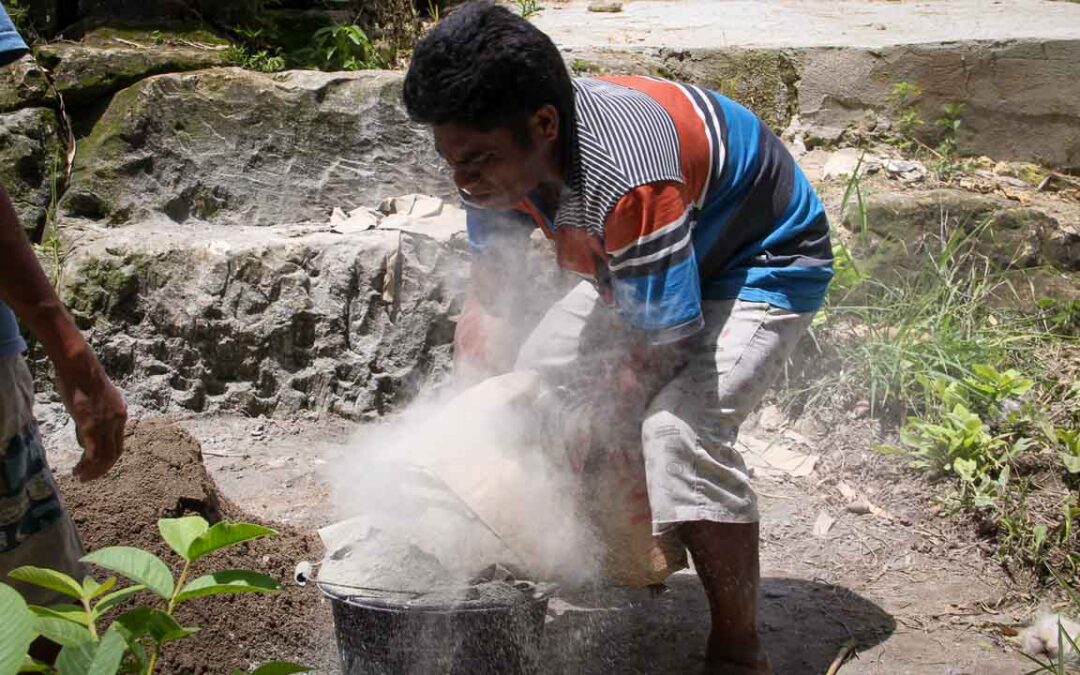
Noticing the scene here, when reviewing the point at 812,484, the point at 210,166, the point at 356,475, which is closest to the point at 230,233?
the point at 210,166

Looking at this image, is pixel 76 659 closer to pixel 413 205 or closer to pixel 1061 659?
pixel 1061 659

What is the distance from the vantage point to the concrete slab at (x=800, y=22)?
6113mm

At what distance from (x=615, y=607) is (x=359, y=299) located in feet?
6.17

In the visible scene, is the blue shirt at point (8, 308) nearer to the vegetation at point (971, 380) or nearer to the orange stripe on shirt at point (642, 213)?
the orange stripe on shirt at point (642, 213)

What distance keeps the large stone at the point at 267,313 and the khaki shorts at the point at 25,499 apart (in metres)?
2.26

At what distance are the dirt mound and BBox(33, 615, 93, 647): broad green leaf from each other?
161 centimetres

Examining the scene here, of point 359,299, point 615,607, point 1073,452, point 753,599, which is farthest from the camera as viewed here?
point 359,299

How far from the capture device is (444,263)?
15.3ft

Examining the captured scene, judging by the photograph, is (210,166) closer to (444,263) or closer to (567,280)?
(444,263)

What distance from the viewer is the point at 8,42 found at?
6.48ft

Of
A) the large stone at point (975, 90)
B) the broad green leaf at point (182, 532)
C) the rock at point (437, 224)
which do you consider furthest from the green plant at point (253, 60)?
the broad green leaf at point (182, 532)

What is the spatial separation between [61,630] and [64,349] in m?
0.93

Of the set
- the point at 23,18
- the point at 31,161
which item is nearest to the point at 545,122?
the point at 31,161

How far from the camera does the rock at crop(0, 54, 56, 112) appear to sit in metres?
4.75
